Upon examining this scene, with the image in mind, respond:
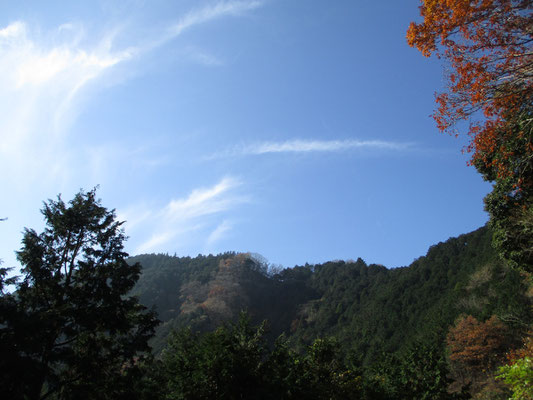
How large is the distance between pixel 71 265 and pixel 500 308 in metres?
41.1

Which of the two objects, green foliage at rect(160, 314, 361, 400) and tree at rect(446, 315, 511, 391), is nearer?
green foliage at rect(160, 314, 361, 400)

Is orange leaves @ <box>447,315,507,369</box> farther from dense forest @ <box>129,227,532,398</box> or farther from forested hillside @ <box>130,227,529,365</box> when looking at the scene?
forested hillside @ <box>130,227,529,365</box>

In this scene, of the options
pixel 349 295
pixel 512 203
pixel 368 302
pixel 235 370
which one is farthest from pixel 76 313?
pixel 349 295

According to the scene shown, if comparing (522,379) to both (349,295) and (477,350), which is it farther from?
(349,295)

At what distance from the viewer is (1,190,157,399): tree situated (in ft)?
36.3

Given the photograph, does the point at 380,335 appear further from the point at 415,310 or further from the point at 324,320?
the point at 324,320

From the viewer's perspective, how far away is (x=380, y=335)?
55.9m

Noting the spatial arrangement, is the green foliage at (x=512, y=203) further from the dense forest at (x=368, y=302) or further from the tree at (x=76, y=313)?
the tree at (x=76, y=313)

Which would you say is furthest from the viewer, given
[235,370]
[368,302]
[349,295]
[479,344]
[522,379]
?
[349,295]

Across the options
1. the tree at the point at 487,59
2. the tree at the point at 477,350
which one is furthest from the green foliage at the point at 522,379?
the tree at the point at 477,350

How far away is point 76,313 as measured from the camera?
12383mm

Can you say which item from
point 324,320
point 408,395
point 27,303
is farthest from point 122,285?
point 324,320

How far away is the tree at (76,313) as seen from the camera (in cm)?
1105

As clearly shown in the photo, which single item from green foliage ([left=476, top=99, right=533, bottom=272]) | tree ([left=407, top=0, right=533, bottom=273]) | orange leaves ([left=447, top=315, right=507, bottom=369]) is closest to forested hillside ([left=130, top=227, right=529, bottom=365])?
orange leaves ([left=447, top=315, right=507, bottom=369])
